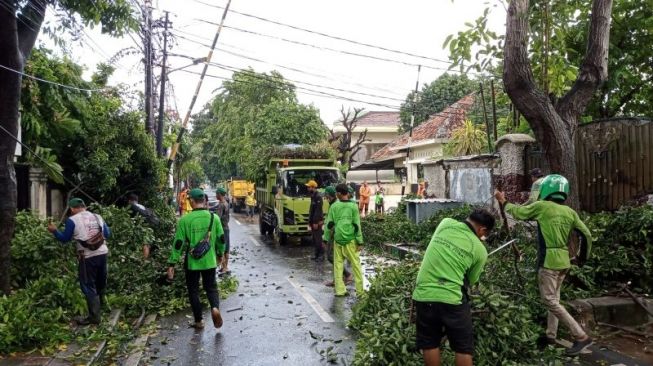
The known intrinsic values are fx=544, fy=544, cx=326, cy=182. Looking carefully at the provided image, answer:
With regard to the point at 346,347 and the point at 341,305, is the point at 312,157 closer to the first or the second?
the point at 341,305

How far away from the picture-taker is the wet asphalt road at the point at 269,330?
5.78 m

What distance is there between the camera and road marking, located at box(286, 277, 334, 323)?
7.27 m

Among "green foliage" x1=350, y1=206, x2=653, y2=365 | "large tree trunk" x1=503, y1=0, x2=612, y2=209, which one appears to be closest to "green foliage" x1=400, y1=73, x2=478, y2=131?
"green foliage" x1=350, y1=206, x2=653, y2=365

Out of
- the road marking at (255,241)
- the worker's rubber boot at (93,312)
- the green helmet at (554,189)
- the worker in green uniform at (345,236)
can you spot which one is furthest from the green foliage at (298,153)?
the green helmet at (554,189)

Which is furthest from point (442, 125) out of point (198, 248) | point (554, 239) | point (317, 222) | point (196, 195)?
point (198, 248)

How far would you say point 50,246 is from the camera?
7.26 meters

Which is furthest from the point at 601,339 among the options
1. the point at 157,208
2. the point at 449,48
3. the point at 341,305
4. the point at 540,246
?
the point at 157,208

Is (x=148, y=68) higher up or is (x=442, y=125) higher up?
(x=148, y=68)

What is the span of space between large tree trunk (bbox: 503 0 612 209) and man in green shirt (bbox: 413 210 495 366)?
11.7 ft

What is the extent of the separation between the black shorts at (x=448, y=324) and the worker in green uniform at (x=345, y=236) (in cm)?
402

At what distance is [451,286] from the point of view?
404 cm

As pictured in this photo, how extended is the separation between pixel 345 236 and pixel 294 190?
727 centimetres

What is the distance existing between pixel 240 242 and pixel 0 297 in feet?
34.6

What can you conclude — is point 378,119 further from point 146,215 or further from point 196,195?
point 196,195
